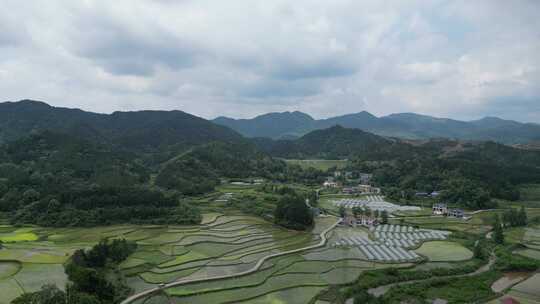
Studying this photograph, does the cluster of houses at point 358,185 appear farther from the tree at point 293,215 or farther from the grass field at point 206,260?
the grass field at point 206,260

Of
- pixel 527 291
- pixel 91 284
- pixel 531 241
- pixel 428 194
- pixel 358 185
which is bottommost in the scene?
pixel 527 291

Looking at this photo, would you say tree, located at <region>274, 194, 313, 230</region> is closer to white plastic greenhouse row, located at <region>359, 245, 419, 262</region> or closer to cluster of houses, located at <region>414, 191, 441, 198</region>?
white plastic greenhouse row, located at <region>359, 245, 419, 262</region>

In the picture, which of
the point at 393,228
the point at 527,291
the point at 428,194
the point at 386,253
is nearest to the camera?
the point at 527,291

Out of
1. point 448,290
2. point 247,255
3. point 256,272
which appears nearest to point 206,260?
point 247,255

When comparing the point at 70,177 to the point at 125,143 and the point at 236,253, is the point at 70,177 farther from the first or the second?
the point at 125,143

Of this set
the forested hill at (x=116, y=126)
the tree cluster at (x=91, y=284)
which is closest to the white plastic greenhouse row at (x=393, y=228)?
the tree cluster at (x=91, y=284)

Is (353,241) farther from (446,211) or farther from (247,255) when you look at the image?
(446,211)
